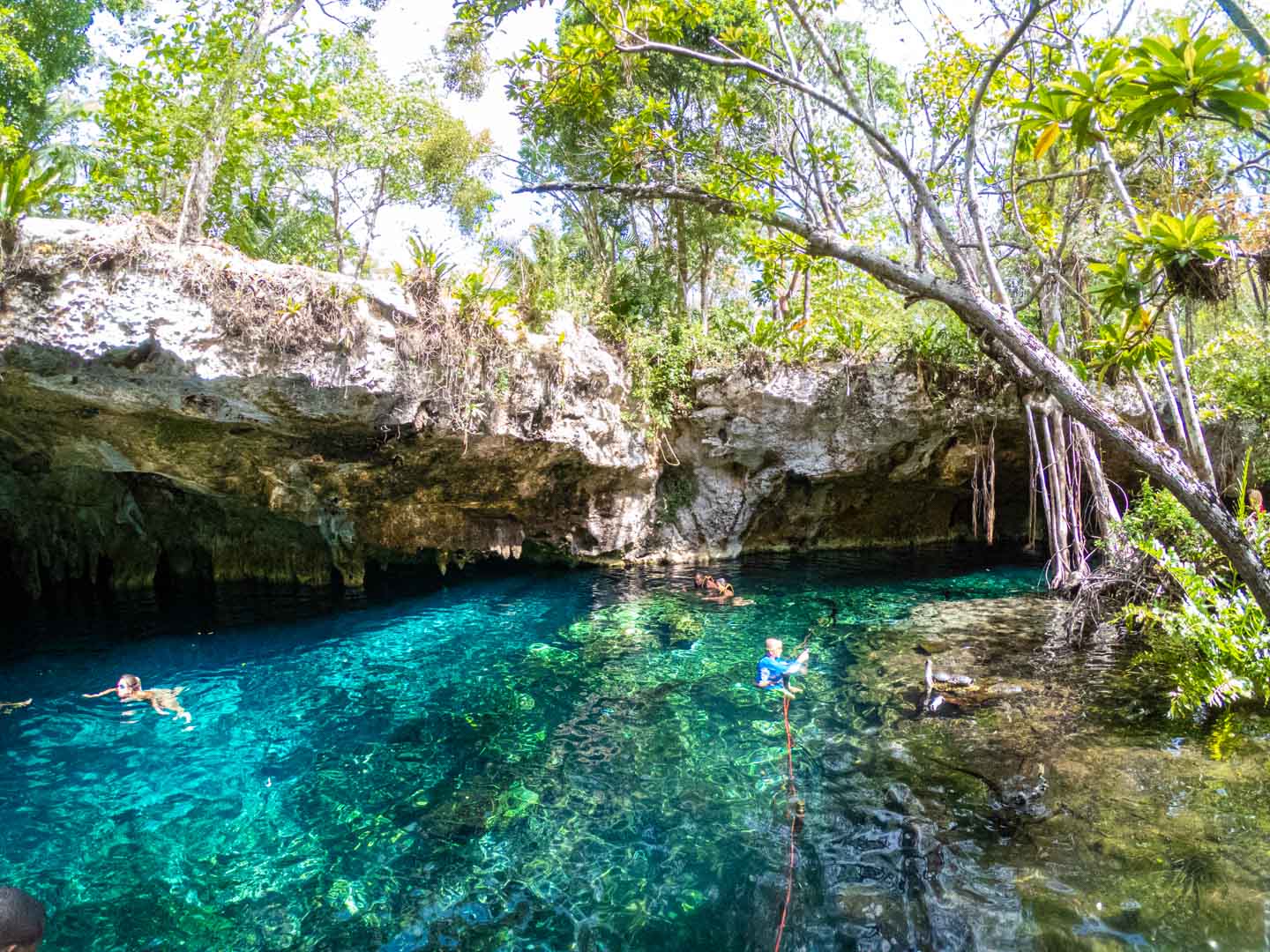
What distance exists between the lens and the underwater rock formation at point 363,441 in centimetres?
761

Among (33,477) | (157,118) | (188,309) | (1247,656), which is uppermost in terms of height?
(157,118)

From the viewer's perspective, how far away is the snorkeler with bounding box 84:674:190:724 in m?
6.86

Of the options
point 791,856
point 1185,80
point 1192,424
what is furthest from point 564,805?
point 1192,424

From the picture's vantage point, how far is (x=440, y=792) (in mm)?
5113

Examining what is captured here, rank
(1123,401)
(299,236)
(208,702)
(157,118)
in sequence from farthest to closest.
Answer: (299,236)
(1123,401)
(157,118)
(208,702)

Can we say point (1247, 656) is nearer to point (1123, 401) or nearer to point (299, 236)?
point (1123, 401)

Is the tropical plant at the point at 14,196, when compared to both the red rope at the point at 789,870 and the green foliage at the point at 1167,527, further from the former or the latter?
the green foliage at the point at 1167,527

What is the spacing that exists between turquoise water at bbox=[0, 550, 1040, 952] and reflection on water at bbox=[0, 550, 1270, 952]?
2 cm

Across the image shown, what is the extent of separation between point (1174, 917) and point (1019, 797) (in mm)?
1303

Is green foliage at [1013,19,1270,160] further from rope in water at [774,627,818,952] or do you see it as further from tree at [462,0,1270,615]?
rope in water at [774,627,818,952]

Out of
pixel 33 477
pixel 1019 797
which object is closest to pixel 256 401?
pixel 33 477

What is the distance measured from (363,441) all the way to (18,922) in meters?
7.83

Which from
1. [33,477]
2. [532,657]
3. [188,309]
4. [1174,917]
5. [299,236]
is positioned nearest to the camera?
[1174,917]

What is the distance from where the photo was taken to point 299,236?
16.4 meters
